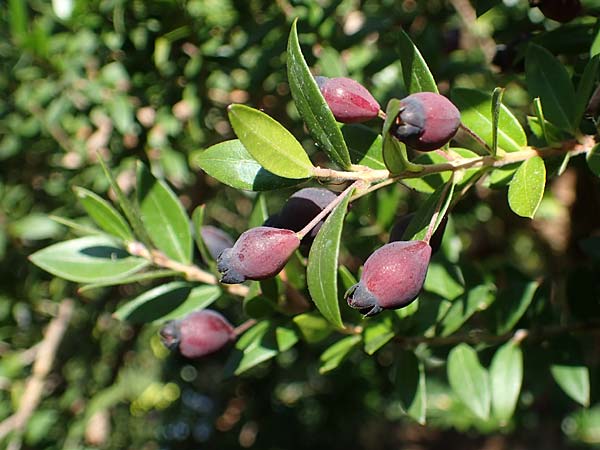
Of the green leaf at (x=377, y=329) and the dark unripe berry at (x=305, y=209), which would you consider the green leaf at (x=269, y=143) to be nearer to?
A: the dark unripe berry at (x=305, y=209)

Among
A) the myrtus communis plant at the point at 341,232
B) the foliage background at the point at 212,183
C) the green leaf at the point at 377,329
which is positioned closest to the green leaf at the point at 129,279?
the myrtus communis plant at the point at 341,232

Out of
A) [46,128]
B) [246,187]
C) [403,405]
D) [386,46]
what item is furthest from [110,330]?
[246,187]

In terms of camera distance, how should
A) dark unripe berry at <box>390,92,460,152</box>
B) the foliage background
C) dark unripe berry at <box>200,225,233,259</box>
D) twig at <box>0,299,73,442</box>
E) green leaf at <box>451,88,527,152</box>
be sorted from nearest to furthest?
dark unripe berry at <box>390,92,460,152</box>
green leaf at <box>451,88,527,152</box>
dark unripe berry at <box>200,225,233,259</box>
the foliage background
twig at <box>0,299,73,442</box>

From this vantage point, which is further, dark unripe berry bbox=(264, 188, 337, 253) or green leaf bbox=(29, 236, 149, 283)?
green leaf bbox=(29, 236, 149, 283)

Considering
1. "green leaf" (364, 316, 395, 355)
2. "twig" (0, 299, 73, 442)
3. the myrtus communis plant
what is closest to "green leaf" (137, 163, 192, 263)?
the myrtus communis plant

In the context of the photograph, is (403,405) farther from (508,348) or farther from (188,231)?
(188,231)

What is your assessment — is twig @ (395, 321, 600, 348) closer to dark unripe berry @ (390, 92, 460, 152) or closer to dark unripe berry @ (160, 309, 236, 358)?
dark unripe berry @ (160, 309, 236, 358)
